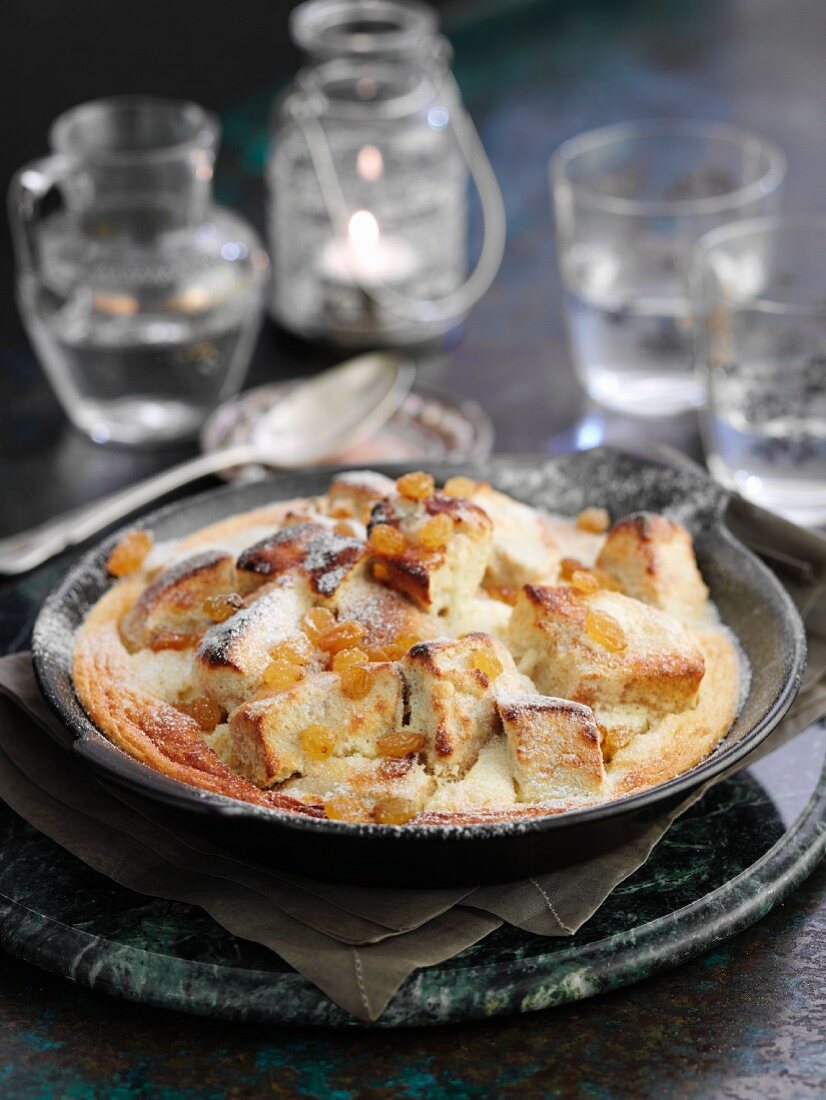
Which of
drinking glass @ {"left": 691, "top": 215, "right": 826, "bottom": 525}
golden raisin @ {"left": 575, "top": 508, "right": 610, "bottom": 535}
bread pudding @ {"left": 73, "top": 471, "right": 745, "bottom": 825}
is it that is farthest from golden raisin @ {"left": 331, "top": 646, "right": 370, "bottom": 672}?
drinking glass @ {"left": 691, "top": 215, "right": 826, "bottom": 525}

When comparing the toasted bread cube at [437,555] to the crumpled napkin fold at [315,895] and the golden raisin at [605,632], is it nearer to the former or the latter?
the golden raisin at [605,632]

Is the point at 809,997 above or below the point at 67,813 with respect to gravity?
below

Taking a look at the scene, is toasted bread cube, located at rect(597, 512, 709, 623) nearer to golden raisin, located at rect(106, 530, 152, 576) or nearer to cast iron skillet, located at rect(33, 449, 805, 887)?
cast iron skillet, located at rect(33, 449, 805, 887)

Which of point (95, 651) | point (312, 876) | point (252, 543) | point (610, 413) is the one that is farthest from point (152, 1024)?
point (610, 413)

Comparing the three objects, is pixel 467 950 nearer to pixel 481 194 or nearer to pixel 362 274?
pixel 362 274

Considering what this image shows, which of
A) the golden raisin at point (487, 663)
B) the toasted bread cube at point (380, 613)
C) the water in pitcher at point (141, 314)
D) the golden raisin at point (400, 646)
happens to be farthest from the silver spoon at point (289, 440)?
the golden raisin at point (487, 663)

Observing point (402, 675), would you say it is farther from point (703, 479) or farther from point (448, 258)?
point (448, 258)
